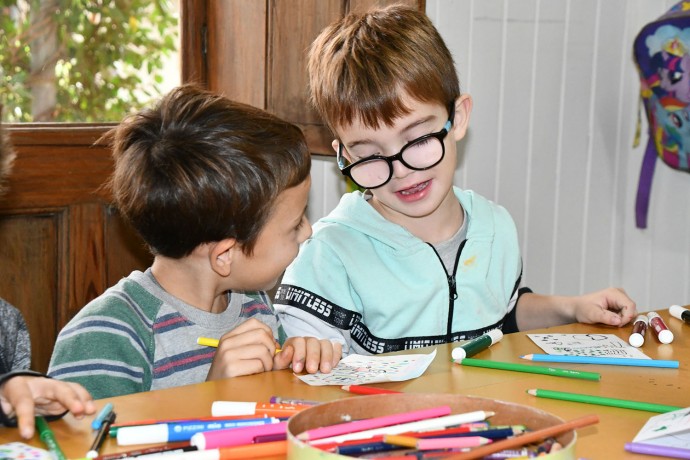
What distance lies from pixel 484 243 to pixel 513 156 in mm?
906

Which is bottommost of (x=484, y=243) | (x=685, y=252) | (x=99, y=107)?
(x=685, y=252)

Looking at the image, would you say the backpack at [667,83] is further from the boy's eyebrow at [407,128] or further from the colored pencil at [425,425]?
the colored pencil at [425,425]

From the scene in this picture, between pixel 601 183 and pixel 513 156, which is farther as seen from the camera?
pixel 601 183

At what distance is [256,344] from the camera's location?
1.24 meters

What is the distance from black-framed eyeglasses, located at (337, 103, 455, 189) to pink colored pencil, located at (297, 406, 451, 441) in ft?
2.47

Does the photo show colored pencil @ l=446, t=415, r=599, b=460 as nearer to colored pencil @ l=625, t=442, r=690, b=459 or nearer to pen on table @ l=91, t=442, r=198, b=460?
colored pencil @ l=625, t=442, r=690, b=459

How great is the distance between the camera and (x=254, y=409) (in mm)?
975

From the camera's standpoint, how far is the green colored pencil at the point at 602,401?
1.04 meters

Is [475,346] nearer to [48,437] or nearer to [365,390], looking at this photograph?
Answer: [365,390]

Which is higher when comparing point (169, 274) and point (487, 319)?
point (169, 274)

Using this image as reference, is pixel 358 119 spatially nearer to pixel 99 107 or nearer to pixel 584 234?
pixel 99 107

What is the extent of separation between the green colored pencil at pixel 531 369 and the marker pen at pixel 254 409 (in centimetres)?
32

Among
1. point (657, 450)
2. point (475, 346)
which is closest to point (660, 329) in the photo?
point (475, 346)

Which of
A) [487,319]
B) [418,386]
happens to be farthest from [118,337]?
[487,319]
